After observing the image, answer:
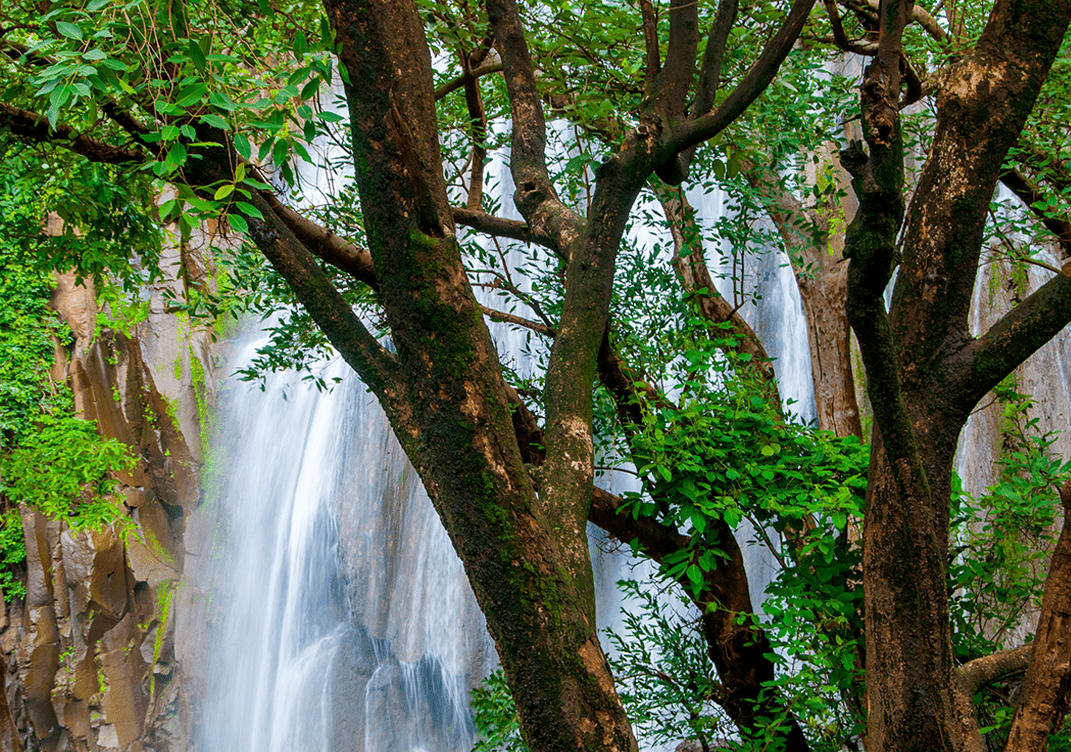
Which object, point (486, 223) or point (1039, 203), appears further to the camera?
point (486, 223)

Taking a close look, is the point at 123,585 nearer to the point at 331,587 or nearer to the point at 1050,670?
the point at 331,587

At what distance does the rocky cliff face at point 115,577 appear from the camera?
31.2 ft

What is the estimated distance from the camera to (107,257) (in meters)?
3.33

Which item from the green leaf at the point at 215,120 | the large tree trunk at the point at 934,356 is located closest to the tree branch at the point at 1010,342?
the large tree trunk at the point at 934,356

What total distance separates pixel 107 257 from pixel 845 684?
11.9 ft

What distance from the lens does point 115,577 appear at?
10.4 metres

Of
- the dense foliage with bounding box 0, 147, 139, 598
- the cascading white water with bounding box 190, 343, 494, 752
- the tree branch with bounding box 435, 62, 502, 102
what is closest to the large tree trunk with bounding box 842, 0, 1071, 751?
the tree branch with bounding box 435, 62, 502, 102

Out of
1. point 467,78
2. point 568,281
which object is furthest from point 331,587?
point 568,281

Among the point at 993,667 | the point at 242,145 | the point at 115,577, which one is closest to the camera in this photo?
the point at 242,145

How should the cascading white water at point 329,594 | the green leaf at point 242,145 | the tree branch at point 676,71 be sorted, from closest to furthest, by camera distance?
1. the green leaf at point 242,145
2. the tree branch at point 676,71
3. the cascading white water at point 329,594

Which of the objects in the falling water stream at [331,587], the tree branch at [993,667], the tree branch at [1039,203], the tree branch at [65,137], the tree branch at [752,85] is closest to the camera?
the tree branch at [993,667]

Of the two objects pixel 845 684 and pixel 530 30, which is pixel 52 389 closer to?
pixel 530 30

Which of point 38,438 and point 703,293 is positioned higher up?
point 38,438

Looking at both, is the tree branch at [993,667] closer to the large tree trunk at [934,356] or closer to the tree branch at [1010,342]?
the large tree trunk at [934,356]
